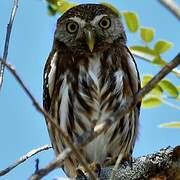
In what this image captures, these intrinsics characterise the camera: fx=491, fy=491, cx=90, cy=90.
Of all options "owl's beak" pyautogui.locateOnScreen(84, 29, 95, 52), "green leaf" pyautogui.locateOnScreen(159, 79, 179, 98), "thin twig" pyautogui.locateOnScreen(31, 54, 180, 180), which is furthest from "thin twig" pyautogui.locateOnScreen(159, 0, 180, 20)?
"owl's beak" pyautogui.locateOnScreen(84, 29, 95, 52)

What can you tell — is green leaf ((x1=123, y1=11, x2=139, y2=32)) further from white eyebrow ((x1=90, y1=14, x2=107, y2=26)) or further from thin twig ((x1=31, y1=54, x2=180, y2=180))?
white eyebrow ((x1=90, y1=14, x2=107, y2=26))

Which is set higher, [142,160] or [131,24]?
[131,24]

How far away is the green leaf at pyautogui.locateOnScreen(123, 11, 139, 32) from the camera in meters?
2.16

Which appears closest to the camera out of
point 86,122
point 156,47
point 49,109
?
point 156,47

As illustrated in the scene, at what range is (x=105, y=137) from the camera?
3.15 metres

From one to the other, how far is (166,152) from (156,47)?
1.47 feet

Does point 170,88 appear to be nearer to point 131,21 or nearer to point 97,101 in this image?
point 131,21

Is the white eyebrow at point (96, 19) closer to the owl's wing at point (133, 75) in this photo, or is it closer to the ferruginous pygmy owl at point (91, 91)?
the ferruginous pygmy owl at point (91, 91)

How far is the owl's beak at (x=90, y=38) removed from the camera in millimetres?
3348

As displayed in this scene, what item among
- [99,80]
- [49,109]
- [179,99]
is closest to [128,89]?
[99,80]

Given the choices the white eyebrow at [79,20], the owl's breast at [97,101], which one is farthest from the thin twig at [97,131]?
the white eyebrow at [79,20]

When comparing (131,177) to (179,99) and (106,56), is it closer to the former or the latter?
(179,99)

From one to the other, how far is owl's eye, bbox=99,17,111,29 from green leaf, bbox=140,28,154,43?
1.48 meters

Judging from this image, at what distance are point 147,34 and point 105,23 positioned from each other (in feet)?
5.09
